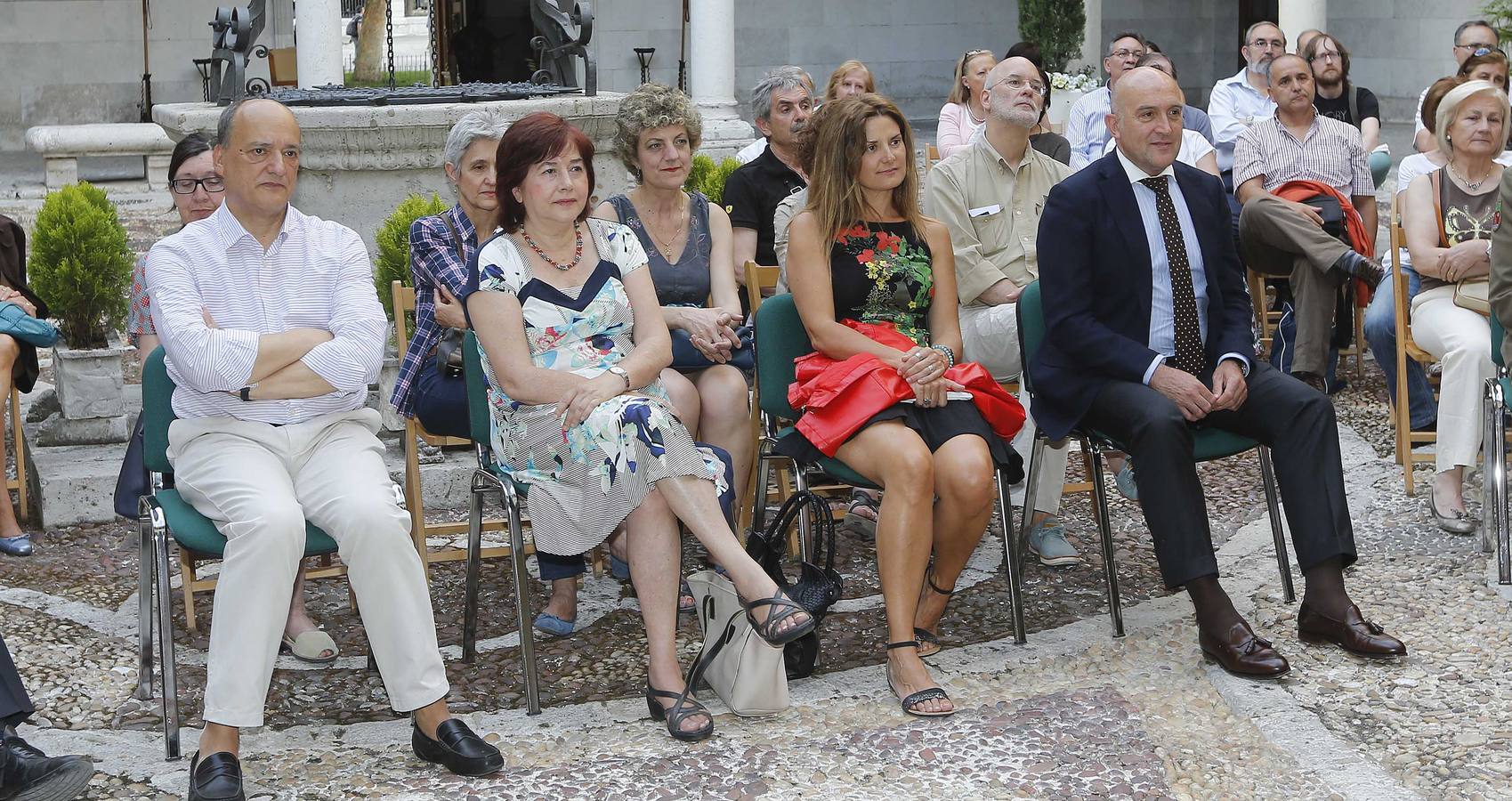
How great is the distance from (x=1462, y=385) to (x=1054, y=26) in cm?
1271

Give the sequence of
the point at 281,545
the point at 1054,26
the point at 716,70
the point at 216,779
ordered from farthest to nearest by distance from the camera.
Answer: the point at 1054,26
the point at 716,70
the point at 281,545
the point at 216,779

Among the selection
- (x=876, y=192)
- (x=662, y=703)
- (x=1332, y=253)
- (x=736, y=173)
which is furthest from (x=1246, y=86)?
(x=662, y=703)

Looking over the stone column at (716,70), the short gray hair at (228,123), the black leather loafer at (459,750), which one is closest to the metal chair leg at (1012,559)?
the black leather loafer at (459,750)

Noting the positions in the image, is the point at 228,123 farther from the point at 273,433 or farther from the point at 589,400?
the point at 589,400

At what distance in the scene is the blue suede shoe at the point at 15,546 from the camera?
532 centimetres

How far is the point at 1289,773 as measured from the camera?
3.53 meters

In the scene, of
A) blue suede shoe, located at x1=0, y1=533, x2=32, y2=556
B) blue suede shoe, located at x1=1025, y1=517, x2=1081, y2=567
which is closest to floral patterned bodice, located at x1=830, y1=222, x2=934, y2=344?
blue suede shoe, located at x1=1025, y1=517, x2=1081, y2=567

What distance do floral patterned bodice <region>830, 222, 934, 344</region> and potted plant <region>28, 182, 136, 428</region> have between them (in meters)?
3.11

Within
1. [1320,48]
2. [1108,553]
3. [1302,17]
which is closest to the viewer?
[1108,553]

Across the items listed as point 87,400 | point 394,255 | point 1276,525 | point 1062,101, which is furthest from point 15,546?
point 1062,101

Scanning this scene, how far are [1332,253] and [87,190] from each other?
5.13 m

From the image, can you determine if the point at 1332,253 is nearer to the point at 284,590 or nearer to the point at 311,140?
the point at 311,140

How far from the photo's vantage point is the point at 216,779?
341 centimetres

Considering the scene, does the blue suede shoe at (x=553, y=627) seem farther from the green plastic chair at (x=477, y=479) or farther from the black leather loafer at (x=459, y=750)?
the black leather loafer at (x=459, y=750)
